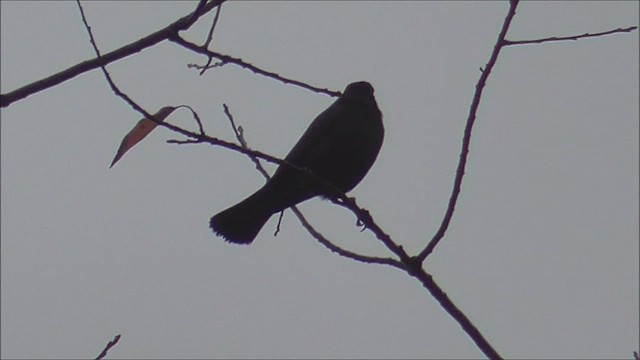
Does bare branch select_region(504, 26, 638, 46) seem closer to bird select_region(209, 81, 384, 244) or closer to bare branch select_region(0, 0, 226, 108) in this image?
bare branch select_region(0, 0, 226, 108)

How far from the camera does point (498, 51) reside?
2.26 meters

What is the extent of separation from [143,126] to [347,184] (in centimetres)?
232

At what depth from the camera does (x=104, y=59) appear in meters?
1.80

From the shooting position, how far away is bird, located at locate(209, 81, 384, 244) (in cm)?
427

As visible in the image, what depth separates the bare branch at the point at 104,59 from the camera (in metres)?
1.68

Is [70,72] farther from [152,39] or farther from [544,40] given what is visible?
[544,40]

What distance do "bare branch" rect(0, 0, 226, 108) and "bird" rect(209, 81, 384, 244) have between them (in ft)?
7.14

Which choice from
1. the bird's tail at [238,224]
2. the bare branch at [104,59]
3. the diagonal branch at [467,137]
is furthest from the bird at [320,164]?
the bare branch at [104,59]

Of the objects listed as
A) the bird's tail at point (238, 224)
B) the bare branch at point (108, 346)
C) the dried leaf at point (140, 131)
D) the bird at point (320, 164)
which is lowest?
the bare branch at point (108, 346)

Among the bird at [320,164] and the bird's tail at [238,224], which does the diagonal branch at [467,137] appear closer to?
the bird at [320,164]

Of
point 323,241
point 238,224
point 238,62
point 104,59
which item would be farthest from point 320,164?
point 104,59

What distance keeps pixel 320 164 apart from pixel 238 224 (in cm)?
53

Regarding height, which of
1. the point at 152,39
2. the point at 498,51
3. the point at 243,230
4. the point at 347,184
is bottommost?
the point at 152,39

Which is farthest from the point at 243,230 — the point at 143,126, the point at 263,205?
the point at 143,126
